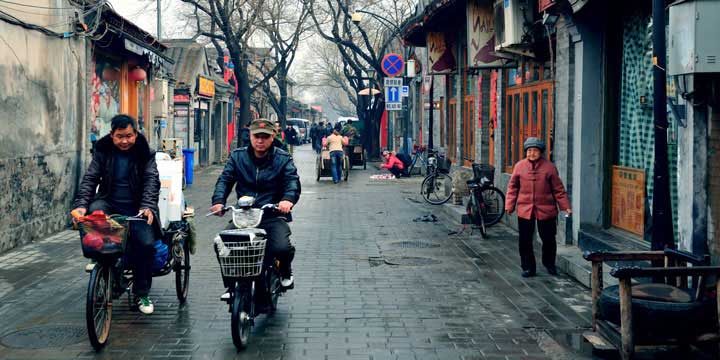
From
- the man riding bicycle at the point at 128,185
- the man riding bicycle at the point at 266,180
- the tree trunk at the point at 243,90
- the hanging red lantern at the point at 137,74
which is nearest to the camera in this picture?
the man riding bicycle at the point at 266,180

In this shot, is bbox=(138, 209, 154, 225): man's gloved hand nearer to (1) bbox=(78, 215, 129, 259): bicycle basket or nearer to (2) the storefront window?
(1) bbox=(78, 215, 129, 259): bicycle basket

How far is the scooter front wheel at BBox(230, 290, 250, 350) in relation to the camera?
19.8 ft

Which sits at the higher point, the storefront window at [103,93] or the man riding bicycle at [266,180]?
the storefront window at [103,93]

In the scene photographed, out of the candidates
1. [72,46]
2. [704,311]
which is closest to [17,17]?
[72,46]

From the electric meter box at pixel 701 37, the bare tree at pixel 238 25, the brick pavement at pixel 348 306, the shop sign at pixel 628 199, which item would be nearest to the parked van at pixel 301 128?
the bare tree at pixel 238 25

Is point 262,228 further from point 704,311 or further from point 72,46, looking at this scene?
point 72,46

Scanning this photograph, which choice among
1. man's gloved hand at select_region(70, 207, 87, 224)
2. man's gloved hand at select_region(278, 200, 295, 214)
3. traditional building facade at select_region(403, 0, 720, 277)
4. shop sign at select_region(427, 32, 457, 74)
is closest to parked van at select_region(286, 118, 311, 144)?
shop sign at select_region(427, 32, 457, 74)

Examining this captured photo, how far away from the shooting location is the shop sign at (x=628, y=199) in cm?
952

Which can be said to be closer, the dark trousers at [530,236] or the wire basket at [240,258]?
the wire basket at [240,258]

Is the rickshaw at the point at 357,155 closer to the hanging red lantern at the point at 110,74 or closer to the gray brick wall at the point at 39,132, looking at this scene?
the hanging red lantern at the point at 110,74

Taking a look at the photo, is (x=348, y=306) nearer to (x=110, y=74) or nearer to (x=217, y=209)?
(x=217, y=209)

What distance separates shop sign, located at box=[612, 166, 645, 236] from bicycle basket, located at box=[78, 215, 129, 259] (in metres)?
5.89

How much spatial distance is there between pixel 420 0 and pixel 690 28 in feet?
82.5

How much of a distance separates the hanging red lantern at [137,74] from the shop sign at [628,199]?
12447 mm
